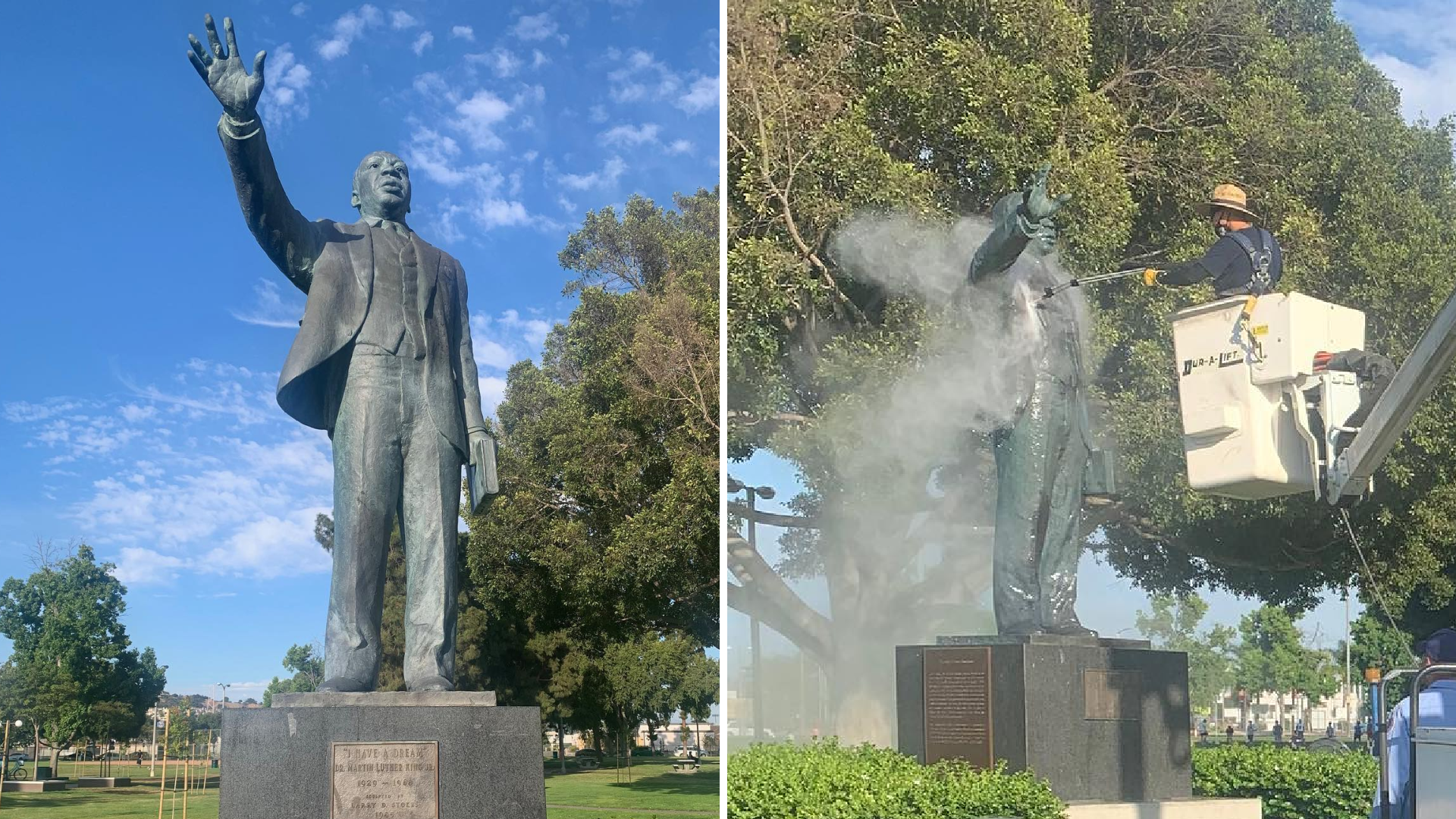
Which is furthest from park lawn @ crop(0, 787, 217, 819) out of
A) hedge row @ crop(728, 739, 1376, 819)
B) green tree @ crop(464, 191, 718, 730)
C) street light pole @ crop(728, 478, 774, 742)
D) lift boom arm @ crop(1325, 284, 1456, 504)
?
lift boom arm @ crop(1325, 284, 1456, 504)

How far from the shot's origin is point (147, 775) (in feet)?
83.5

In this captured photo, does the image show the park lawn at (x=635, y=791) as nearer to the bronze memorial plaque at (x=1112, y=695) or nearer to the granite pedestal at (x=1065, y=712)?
the granite pedestal at (x=1065, y=712)

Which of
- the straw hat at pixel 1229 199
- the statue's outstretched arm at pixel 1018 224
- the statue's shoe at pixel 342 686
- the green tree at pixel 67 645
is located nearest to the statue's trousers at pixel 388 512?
the statue's shoe at pixel 342 686

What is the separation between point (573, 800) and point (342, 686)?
11966mm

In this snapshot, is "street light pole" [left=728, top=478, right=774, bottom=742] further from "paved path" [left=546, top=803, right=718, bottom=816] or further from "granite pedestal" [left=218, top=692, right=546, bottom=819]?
"granite pedestal" [left=218, top=692, right=546, bottom=819]

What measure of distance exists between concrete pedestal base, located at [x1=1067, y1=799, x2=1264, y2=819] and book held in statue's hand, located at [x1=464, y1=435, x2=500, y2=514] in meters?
3.19

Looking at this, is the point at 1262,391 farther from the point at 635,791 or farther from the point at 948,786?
the point at 635,791

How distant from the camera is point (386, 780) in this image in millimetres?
4871

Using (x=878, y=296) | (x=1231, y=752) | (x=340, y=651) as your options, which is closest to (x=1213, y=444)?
(x=340, y=651)

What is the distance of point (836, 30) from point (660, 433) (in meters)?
4.91

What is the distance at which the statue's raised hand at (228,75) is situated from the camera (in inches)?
193

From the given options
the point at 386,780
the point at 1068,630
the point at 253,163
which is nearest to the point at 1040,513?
the point at 1068,630

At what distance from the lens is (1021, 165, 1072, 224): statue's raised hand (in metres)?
6.61

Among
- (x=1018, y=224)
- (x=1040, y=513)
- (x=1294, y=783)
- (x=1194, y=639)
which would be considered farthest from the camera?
(x=1194, y=639)
